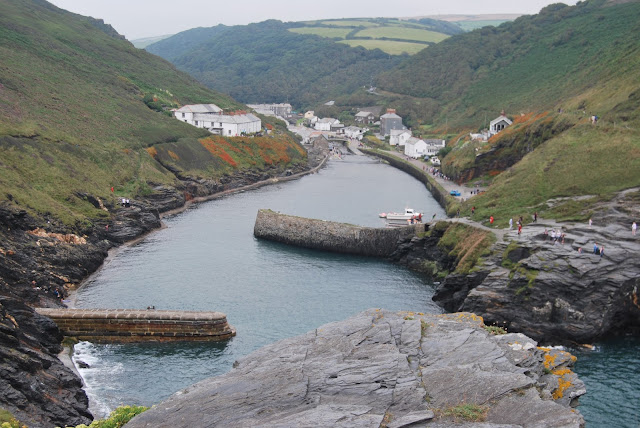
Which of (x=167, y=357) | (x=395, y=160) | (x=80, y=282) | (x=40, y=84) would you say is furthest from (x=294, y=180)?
(x=167, y=357)

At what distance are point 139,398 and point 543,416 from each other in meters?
24.9

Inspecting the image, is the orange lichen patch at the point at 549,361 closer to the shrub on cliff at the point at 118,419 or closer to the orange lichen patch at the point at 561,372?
the orange lichen patch at the point at 561,372

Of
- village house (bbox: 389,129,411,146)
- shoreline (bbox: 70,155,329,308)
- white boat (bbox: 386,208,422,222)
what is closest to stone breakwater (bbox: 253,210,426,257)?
white boat (bbox: 386,208,422,222)

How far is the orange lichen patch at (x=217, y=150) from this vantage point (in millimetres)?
130375

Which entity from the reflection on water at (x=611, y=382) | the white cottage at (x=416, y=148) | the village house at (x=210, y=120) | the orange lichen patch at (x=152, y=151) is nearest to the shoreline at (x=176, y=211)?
the orange lichen patch at (x=152, y=151)

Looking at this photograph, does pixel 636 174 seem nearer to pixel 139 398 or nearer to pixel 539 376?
pixel 539 376

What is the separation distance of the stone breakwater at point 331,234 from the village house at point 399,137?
112 metres

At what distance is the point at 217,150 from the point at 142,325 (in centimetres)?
8554

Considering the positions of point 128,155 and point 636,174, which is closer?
point 636,174

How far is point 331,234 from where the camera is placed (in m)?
78.3

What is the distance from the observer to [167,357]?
4688cm

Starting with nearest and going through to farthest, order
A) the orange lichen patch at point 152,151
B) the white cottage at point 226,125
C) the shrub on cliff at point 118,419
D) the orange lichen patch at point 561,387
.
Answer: the shrub on cliff at point 118,419 → the orange lichen patch at point 561,387 → the orange lichen patch at point 152,151 → the white cottage at point 226,125

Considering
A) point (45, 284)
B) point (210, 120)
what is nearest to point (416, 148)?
point (210, 120)

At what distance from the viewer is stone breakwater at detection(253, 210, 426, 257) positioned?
249 ft
